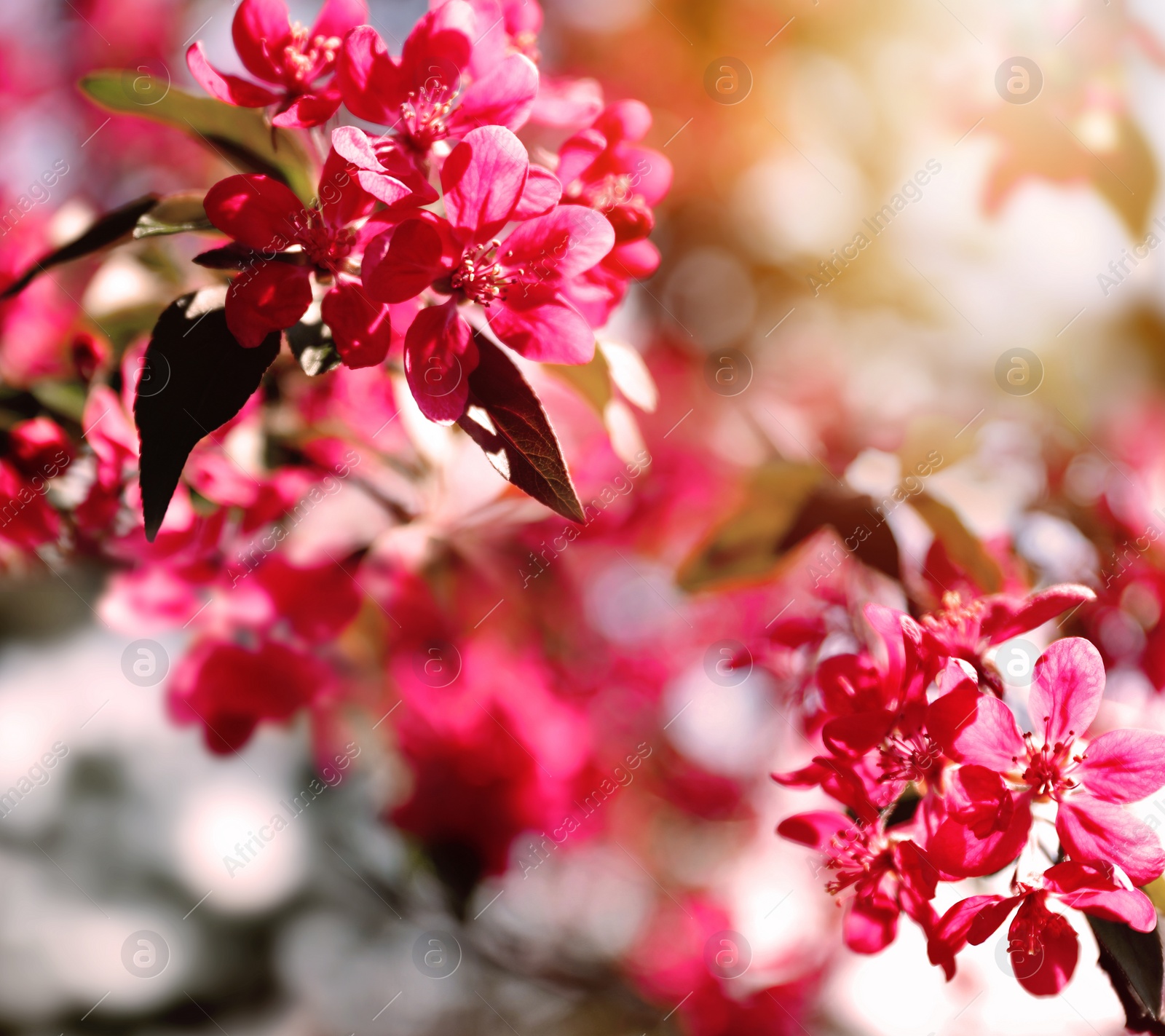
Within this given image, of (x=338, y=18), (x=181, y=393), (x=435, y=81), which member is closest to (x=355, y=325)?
(x=181, y=393)

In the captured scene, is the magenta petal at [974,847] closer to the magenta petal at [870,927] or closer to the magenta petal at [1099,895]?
the magenta petal at [1099,895]

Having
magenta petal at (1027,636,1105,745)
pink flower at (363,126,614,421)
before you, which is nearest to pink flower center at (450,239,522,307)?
pink flower at (363,126,614,421)

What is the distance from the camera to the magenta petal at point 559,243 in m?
0.81

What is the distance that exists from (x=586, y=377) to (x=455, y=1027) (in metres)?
3.92

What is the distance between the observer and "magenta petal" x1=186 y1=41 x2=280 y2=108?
0.85 m

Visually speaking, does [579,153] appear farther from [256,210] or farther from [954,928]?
[954,928]

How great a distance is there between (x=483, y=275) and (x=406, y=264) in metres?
0.10

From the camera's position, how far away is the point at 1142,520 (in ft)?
5.29

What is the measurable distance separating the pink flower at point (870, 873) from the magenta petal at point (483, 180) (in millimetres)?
745

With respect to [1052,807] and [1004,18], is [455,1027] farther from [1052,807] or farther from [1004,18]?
[1004,18]

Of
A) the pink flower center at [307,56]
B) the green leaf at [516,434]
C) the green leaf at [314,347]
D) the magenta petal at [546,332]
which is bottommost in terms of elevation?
the green leaf at [516,434]

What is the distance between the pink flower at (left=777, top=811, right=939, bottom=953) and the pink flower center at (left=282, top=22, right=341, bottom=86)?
1.02 meters

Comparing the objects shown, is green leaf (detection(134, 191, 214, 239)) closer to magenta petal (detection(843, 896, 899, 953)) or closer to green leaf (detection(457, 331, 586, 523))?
green leaf (detection(457, 331, 586, 523))

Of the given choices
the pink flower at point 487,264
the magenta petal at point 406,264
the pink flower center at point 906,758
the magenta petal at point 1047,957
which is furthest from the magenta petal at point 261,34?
the magenta petal at point 1047,957
